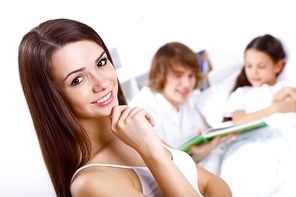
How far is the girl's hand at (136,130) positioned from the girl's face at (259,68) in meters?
0.67

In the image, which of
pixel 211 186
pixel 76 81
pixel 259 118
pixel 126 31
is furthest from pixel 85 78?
pixel 259 118

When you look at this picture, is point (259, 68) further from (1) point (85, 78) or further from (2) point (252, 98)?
(1) point (85, 78)

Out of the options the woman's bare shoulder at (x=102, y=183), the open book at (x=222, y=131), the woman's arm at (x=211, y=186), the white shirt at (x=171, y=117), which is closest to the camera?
the woman's bare shoulder at (x=102, y=183)

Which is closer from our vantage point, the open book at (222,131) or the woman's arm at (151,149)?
the woman's arm at (151,149)

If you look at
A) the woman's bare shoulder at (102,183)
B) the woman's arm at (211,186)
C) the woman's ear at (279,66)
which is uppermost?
the woman's bare shoulder at (102,183)

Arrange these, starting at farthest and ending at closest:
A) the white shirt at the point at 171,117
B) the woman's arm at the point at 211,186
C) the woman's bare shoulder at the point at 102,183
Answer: the white shirt at the point at 171,117 < the woman's arm at the point at 211,186 < the woman's bare shoulder at the point at 102,183

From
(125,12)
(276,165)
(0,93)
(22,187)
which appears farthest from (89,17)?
(276,165)

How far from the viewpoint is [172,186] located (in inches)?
23.5

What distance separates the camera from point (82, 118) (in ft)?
2.24

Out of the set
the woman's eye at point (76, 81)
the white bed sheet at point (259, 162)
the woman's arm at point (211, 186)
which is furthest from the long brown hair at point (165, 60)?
the woman's eye at point (76, 81)

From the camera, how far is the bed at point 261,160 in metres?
0.87

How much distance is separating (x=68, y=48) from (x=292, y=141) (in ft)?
2.12

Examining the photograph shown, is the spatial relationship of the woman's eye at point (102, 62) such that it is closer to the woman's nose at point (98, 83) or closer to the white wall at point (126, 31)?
the woman's nose at point (98, 83)

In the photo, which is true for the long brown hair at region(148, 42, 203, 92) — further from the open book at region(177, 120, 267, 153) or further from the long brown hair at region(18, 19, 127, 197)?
the long brown hair at region(18, 19, 127, 197)
